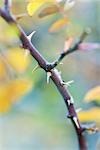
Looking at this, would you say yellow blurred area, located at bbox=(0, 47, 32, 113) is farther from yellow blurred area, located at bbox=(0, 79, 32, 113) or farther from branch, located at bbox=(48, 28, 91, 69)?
branch, located at bbox=(48, 28, 91, 69)

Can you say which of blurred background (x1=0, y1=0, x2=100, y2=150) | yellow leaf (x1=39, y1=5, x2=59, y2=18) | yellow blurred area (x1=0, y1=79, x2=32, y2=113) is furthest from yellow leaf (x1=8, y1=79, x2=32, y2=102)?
blurred background (x1=0, y1=0, x2=100, y2=150)

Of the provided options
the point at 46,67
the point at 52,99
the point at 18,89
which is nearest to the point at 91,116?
the point at 18,89

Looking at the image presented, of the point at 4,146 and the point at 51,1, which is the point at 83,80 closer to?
the point at 4,146

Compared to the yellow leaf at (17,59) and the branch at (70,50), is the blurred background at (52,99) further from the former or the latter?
the branch at (70,50)

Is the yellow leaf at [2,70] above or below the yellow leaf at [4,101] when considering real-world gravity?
above

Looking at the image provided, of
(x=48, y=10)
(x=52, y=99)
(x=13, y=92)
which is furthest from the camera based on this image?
(x=52, y=99)

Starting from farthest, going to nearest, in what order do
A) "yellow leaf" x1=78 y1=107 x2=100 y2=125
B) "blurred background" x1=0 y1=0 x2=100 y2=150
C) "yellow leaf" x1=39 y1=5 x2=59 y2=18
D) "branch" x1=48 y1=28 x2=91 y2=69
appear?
"blurred background" x1=0 y1=0 x2=100 y2=150
"yellow leaf" x1=78 y1=107 x2=100 y2=125
"yellow leaf" x1=39 y1=5 x2=59 y2=18
"branch" x1=48 y1=28 x2=91 y2=69

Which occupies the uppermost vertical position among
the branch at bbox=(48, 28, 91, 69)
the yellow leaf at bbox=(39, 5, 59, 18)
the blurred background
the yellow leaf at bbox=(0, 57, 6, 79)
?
the blurred background

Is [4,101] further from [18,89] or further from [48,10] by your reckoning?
[48,10]

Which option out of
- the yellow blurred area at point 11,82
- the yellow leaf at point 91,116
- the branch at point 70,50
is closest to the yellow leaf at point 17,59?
the yellow blurred area at point 11,82
